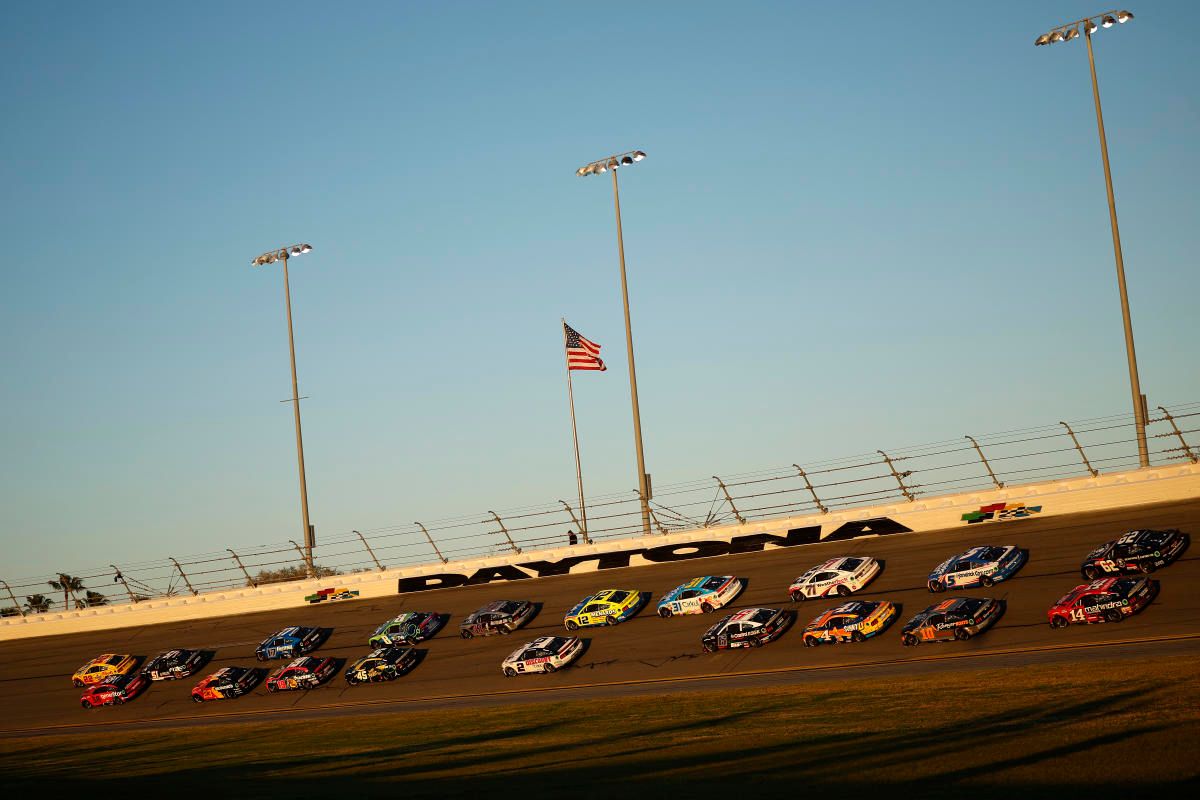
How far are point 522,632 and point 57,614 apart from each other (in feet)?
114

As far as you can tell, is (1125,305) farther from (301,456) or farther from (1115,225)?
(301,456)

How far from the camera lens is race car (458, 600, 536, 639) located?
41.9 metres

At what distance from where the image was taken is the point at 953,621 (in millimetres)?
30016

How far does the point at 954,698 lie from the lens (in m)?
22.5

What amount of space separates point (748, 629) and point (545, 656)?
7040 mm

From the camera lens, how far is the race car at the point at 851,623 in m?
32.0

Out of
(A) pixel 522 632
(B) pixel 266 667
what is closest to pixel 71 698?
(B) pixel 266 667

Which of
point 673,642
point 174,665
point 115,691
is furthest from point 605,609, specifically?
point 115,691

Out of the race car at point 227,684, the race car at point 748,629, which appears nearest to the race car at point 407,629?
the race car at point 227,684

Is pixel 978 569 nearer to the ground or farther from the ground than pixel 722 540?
nearer to the ground

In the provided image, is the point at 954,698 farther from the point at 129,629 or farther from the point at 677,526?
the point at 129,629

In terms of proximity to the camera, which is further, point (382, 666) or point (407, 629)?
point (407, 629)

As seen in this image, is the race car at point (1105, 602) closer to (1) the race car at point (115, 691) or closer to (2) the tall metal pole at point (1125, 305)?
(2) the tall metal pole at point (1125, 305)

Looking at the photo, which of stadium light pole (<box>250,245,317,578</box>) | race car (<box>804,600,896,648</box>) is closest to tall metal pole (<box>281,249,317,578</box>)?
stadium light pole (<box>250,245,317,578</box>)
